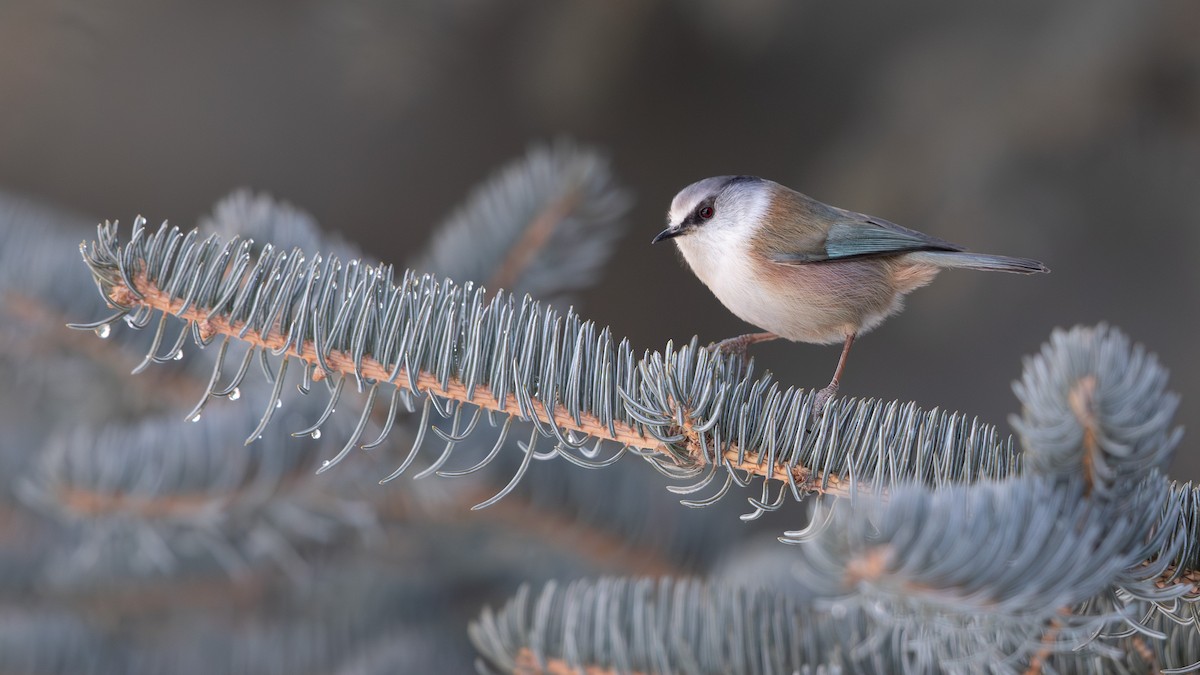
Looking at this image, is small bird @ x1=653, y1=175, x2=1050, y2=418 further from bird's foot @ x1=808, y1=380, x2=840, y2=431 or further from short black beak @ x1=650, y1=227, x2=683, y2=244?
bird's foot @ x1=808, y1=380, x2=840, y2=431

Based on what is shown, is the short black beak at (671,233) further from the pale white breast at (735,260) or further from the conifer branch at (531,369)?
the conifer branch at (531,369)

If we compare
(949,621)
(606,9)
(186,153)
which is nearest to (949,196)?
(606,9)

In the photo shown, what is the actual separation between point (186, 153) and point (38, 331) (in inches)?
56.3

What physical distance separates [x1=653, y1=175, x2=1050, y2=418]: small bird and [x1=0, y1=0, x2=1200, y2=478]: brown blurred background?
0.44 m

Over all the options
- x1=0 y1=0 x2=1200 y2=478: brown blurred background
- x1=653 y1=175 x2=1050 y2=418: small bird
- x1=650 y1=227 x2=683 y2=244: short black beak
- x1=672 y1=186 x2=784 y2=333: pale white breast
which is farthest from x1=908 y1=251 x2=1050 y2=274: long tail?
x1=0 y1=0 x2=1200 y2=478: brown blurred background

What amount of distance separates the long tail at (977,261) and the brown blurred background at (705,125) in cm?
46

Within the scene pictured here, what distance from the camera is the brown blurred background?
66.6 inches

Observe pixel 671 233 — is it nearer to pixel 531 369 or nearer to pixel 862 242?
pixel 862 242

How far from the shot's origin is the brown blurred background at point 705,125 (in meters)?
1.69

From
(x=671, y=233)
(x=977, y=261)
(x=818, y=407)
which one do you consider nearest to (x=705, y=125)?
(x=671, y=233)

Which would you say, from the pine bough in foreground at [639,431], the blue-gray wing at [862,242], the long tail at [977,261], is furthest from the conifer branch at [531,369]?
the blue-gray wing at [862,242]

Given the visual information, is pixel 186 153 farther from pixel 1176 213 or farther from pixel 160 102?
pixel 1176 213

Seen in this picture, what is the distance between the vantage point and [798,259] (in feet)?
4.33

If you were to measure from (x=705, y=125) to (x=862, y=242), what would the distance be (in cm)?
99
